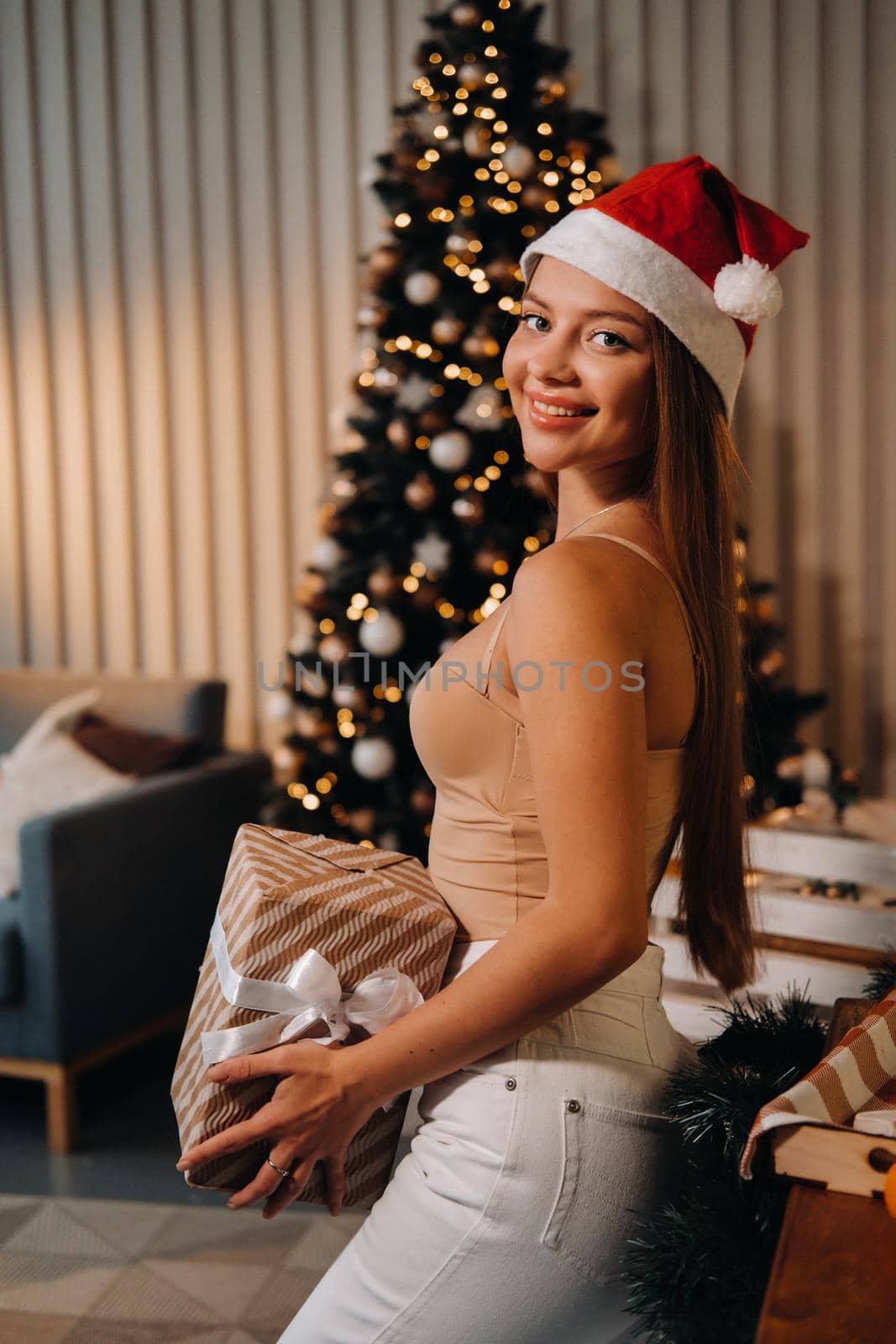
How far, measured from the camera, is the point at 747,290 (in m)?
1.02

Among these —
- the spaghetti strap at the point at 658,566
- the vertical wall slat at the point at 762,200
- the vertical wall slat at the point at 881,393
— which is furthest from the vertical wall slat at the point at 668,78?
the spaghetti strap at the point at 658,566

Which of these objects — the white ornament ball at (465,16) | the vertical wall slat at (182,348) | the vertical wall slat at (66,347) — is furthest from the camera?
the vertical wall slat at (66,347)

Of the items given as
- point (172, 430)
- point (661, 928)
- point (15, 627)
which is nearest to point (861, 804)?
point (661, 928)

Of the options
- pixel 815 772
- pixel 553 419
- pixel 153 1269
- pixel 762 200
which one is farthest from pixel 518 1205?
pixel 762 200

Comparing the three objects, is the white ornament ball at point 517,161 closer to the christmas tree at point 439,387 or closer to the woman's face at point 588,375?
the christmas tree at point 439,387

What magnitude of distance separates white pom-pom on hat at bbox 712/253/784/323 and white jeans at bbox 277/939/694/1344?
0.61m

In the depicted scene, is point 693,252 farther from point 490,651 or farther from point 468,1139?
point 468,1139

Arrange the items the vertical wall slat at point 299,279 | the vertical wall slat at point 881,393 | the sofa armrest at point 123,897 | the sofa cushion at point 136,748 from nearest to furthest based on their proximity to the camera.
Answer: the sofa armrest at point 123,897 < the sofa cushion at point 136,748 < the vertical wall slat at point 881,393 < the vertical wall slat at point 299,279

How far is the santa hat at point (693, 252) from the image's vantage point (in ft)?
3.33

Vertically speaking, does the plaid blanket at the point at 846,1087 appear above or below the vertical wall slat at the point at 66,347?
below

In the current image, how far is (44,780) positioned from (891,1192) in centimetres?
260

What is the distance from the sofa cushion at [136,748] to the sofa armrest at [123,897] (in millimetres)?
39

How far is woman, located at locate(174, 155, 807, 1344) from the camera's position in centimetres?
86

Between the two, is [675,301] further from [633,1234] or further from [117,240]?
[117,240]
